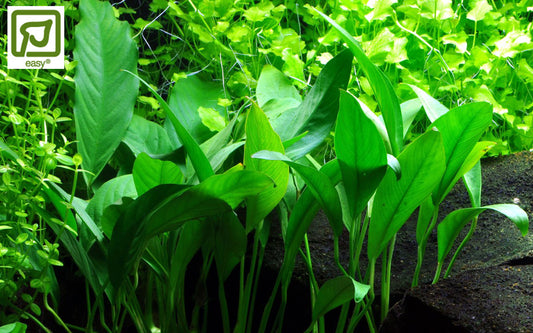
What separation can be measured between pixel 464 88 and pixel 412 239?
0.50 m

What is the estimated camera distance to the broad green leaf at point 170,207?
0.79 metres

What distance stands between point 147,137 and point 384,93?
22.9 inches

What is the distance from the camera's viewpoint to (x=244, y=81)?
54.2 inches

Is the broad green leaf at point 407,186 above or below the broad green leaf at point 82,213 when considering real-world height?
above

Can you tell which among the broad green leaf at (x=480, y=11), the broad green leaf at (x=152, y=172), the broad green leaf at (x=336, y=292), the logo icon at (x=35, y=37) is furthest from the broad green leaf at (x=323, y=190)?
the broad green leaf at (x=480, y=11)

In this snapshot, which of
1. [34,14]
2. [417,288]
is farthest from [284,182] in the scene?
[34,14]

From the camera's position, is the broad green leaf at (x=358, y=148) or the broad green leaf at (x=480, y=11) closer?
the broad green leaf at (x=358, y=148)

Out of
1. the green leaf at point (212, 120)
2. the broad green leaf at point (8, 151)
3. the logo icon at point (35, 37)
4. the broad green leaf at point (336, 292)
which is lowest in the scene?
the broad green leaf at point (336, 292)

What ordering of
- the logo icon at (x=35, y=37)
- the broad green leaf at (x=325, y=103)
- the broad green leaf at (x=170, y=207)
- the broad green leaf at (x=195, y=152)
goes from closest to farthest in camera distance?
the broad green leaf at (x=170, y=207) → the broad green leaf at (x=195, y=152) → the broad green leaf at (x=325, y=103) → the logo icon at (x=35, y=37)

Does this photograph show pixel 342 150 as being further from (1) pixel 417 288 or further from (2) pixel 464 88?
(2) pixel 464 88

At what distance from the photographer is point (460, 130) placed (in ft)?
2.96

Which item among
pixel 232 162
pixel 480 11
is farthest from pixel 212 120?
pixel 480 11

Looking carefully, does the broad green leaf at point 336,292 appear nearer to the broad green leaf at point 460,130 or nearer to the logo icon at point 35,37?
the broad green leaf at point 460,130

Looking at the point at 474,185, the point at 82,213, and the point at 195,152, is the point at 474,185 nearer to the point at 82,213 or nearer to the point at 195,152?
the point at 195,152
